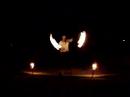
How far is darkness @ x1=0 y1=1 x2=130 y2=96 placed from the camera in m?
29.5

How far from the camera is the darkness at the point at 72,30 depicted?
1161 inches

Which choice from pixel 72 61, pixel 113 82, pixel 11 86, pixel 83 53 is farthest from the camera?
pixel 83 53

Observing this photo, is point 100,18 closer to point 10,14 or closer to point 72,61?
point 10,14

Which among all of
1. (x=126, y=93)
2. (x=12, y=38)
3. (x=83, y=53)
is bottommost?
(x=126, y=93)

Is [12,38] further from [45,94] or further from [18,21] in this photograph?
[45,94]

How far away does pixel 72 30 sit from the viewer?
30422mm

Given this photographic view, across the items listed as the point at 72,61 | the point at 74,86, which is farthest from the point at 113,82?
the point at 72,61

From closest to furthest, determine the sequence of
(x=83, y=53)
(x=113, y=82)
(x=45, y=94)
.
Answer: (x=45, y=94) → (x=113, y=82) → (x=83, y=53)

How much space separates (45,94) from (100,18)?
67.7 feet

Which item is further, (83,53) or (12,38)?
(12,38)

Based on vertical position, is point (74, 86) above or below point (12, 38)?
below

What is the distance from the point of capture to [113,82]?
1628 centimetres

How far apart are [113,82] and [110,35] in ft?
55.6

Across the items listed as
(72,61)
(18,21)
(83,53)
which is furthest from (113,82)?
(18,21)
